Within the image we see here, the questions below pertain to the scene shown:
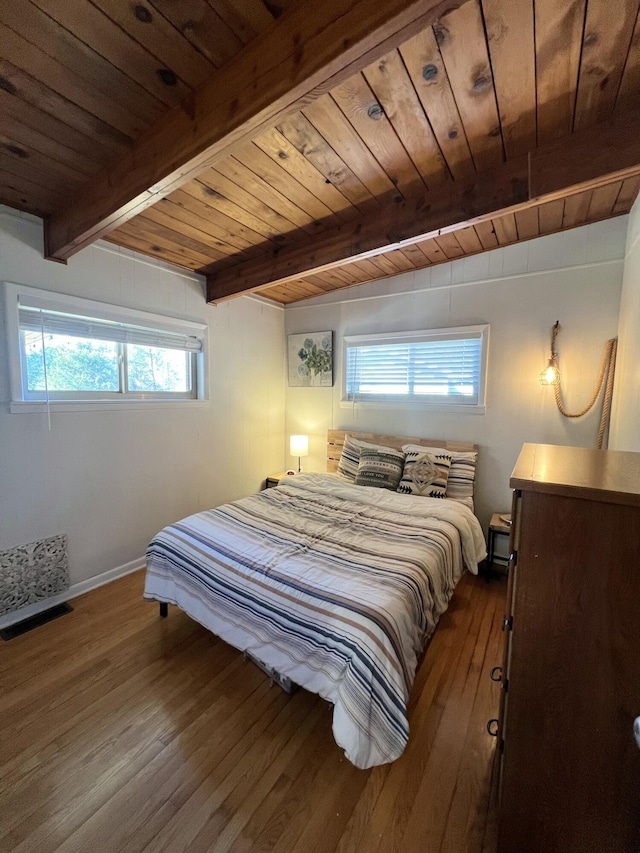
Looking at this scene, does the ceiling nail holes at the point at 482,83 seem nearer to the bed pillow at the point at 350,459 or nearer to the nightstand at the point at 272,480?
the bed pillow at the point at 350,459

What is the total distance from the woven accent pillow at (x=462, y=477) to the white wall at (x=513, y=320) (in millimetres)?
182

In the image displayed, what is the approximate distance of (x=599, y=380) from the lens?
2.49 meters

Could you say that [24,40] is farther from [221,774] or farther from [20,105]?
[221,774]

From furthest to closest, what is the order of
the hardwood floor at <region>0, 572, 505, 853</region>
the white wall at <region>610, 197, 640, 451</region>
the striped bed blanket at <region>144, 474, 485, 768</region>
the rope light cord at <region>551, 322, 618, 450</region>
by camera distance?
the rope light cord at <region>551, 322, 618, 450</region> → the white wall at <region>610, 197, 640, 451</region> → the striped bed blanket at <region>144, 474, 485, 768</region> → the hardwood floor at <region>0, 572, 505, 853</region>

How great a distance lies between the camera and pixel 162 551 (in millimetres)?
2004

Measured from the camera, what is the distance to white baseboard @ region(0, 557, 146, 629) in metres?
2.11

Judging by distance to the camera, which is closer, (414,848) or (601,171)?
(414,848)

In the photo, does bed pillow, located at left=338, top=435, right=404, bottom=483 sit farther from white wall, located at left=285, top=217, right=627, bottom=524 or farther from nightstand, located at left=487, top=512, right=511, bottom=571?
nightstand, located at left=487, top=512, right=511, bottom=571

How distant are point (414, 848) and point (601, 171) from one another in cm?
277

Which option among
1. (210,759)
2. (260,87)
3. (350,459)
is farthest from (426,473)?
(260,87)

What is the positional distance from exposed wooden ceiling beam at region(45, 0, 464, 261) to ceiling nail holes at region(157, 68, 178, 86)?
0.25 feet

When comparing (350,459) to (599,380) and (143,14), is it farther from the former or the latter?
(143,14)

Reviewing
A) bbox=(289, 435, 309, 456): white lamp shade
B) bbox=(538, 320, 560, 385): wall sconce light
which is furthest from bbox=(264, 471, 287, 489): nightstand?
bbox=(538, 320, 560, 385): wall sconce light

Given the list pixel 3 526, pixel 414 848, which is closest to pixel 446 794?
pixel 414 848
